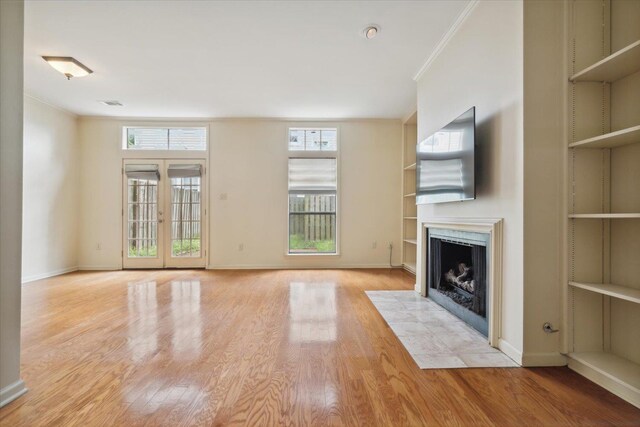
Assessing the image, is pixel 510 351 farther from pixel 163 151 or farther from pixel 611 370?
pixel 163 151

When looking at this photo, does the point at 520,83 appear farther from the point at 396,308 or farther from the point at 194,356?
the point at 194,356

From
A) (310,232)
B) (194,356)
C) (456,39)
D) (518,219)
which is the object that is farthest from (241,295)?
(456,39)

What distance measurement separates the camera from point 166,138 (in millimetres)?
5742

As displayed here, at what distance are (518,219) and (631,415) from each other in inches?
43.7

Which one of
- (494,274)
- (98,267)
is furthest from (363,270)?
(98,267)

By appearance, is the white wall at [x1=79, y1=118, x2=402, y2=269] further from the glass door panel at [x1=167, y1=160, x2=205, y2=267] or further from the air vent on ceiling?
the air vent on ceiling

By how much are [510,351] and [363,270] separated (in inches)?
136

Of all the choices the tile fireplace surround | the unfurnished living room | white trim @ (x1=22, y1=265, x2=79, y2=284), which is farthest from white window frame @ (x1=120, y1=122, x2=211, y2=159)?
the tile fireplace surround

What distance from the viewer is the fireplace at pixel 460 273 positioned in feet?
8.19

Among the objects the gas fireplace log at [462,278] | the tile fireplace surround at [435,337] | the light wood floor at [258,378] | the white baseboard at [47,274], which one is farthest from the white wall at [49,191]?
the gas fireplace log at [462,278]

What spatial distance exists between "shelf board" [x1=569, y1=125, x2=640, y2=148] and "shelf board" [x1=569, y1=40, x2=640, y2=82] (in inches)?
15.1

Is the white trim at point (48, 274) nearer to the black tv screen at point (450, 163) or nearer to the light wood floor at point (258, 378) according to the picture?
the light wood floor at point (258, 378)

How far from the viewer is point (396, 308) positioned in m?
3.23

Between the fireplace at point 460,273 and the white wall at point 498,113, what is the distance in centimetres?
24
